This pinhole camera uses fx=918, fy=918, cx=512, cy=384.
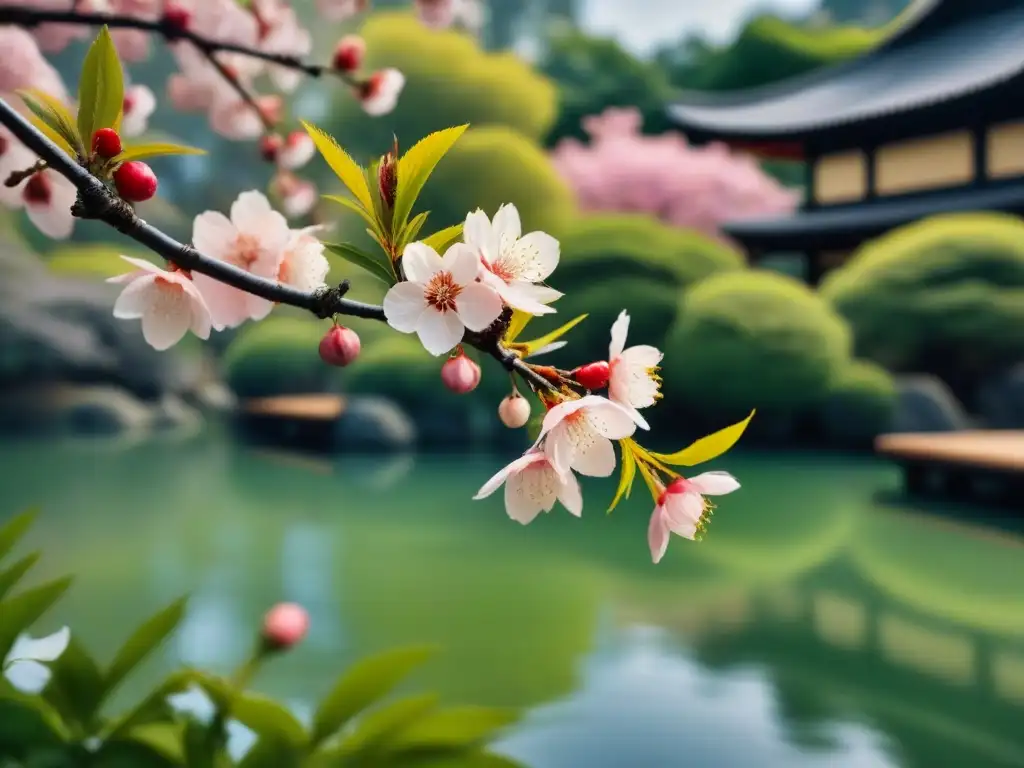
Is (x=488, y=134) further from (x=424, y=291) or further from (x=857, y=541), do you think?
(x=424, y=291)

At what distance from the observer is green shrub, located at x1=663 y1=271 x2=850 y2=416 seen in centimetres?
804

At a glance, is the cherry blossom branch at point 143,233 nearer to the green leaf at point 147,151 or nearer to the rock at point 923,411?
the green leaf at point 147,151

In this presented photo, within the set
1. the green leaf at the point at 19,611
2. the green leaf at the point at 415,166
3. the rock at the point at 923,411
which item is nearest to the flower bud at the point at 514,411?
the green leaf at the point at 415,166

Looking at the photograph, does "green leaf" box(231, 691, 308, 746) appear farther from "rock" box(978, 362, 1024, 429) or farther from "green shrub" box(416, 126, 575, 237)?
"green shrub" box(416, 126, 575, 237)

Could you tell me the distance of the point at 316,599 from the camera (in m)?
3.58

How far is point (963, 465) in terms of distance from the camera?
5.49 meters

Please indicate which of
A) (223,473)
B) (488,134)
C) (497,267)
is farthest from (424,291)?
(488,134)

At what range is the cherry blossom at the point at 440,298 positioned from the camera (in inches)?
23.3

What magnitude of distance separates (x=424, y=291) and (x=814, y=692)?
92.9 inches

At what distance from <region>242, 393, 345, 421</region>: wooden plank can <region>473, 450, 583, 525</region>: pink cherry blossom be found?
7.91 metres

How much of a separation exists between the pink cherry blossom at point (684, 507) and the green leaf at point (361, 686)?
0.62 metres

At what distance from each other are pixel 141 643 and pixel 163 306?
74 centimetres

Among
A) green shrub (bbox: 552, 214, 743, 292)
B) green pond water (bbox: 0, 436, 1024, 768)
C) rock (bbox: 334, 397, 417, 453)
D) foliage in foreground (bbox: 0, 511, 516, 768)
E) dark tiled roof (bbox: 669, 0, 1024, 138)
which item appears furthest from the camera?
dark tiled roof (bbox: 669, 0, 1024, 138)

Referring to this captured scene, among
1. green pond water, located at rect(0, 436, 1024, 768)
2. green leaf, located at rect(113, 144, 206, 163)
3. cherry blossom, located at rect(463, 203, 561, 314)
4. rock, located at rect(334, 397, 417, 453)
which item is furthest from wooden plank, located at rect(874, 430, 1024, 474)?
green leaf, located at rect(113, 144, 206, 163)
